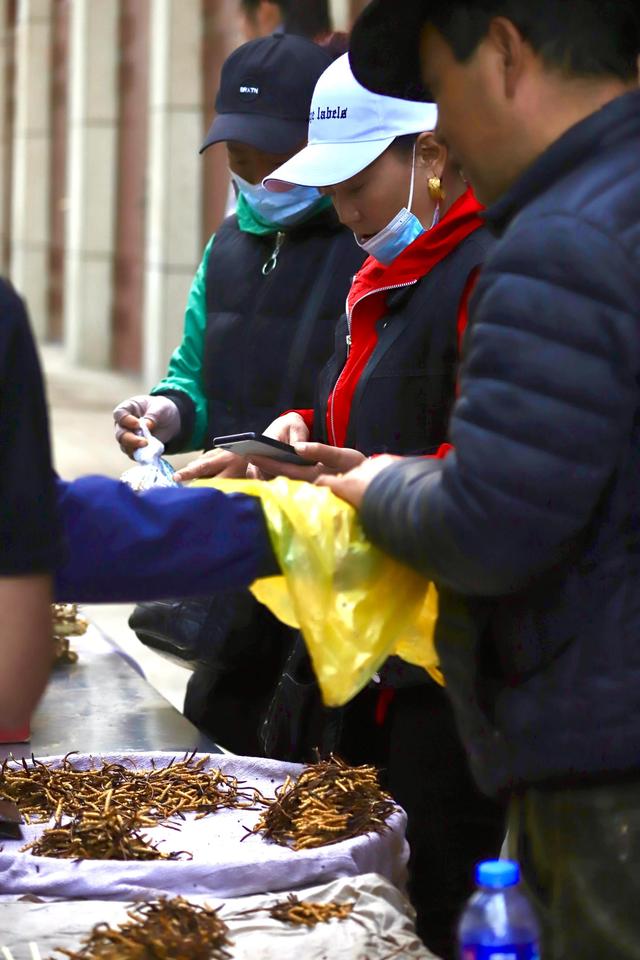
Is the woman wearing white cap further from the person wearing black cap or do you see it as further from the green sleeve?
the green sleeve

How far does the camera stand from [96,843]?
251 cm

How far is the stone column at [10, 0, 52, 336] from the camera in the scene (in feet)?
75.9

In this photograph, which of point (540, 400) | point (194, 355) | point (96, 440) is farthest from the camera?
point (96, 440)

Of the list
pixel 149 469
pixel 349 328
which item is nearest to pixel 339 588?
pixel 349 328

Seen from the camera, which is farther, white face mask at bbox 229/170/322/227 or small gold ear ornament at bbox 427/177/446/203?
white face mask at bbox 229/170/322/227

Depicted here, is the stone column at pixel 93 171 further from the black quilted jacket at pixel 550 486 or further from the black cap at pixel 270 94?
the black quilted jacket at pixel 550 486

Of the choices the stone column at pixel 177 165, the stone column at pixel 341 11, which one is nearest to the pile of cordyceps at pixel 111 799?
the stone column at pixel 341 11

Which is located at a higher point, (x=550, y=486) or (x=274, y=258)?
(x=550, y=486)

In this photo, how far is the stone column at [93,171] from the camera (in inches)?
755

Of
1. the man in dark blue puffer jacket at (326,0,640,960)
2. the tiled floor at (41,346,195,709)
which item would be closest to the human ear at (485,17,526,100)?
the man in dark blue puffer jacket at (326,0,640,960)

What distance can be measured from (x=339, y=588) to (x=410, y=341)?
3.18 ft

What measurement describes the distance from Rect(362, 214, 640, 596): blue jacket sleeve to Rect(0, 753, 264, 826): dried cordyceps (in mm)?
925

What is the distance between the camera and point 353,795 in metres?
2.72

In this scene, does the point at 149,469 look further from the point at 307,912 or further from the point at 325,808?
the point at 307,912
